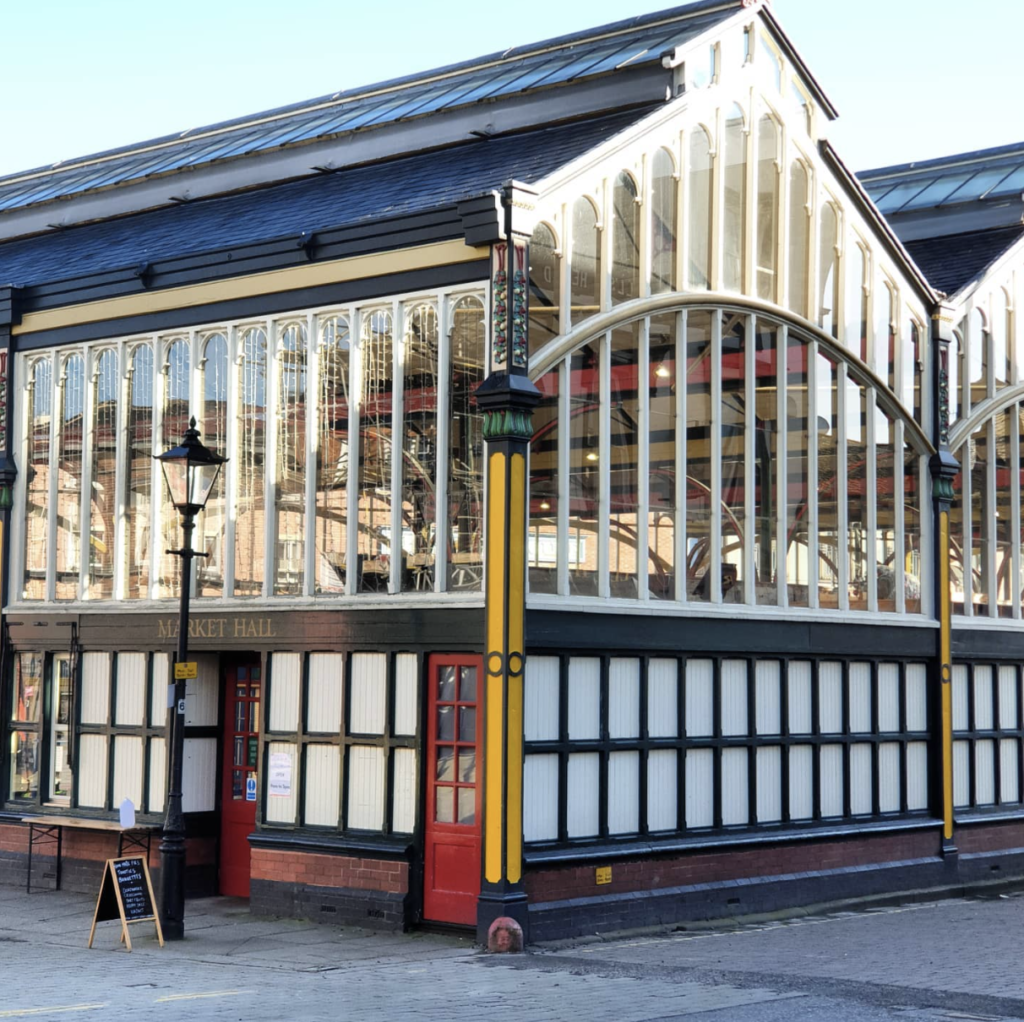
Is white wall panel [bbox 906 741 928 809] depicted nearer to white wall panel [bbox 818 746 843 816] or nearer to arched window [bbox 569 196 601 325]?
white wall panel [bbox 818 746 843 816]

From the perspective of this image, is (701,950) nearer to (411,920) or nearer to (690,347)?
(411,920)

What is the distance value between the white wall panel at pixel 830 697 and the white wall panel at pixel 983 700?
337 cm

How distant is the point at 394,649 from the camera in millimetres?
17656

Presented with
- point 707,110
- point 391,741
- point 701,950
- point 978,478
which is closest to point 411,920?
point 391,741

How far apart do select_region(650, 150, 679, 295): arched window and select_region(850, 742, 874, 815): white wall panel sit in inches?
251

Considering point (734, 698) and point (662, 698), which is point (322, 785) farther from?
point (734, 698)

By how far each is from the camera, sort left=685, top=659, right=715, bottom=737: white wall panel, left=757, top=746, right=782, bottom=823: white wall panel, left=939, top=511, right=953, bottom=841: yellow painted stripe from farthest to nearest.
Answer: left=939, top=511, right=953, bottom=841: yellow painted stripe
left=757, top=746, right=782, bottom=823: white wall panel
left=685, top=659, right=715, bottom=737: white wall panel

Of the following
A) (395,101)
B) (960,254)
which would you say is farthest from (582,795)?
(960,254)

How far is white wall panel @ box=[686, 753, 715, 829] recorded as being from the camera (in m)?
18.7

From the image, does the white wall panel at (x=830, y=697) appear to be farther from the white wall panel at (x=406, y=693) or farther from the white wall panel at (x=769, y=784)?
the white wall panel at (x=406, y=693)

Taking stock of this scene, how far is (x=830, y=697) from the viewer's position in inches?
818

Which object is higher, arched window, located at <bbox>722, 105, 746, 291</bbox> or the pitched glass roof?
the pitched glass roof

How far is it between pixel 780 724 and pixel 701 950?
4.17 meters

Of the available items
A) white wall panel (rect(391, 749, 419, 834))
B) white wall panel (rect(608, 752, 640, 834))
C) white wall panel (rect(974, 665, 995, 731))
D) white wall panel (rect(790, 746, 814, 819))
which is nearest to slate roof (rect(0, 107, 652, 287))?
white wall panel (rect(391, 749, 419, 834))
